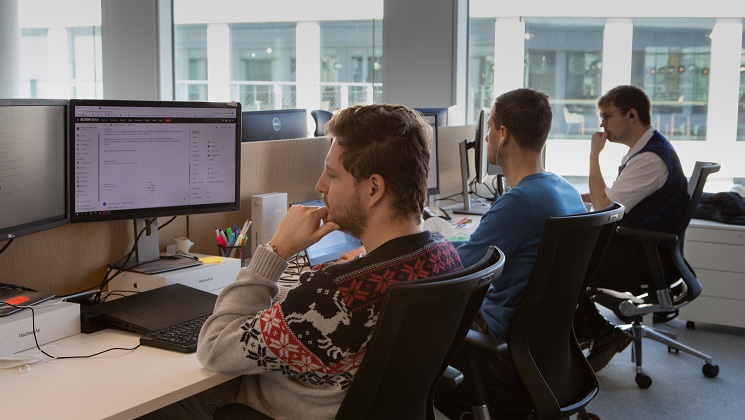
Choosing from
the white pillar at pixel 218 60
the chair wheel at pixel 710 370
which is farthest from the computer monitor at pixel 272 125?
the white pillar at pixel 218 60

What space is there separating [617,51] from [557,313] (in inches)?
145

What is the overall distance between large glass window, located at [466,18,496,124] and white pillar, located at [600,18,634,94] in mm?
784

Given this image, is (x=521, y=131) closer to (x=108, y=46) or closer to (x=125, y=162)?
(x=125, y=162)

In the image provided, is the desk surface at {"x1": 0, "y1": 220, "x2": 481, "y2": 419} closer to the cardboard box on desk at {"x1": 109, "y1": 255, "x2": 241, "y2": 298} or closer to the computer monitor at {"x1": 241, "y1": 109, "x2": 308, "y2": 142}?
the cardboard box on desk at {"x1": 109, "y1": 255, "x2": 241, "y2": 298}

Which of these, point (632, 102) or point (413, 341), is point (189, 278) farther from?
point (632, 102)

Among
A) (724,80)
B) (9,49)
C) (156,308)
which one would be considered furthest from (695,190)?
(9,49)

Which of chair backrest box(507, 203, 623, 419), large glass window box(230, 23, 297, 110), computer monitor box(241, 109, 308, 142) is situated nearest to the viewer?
chair backrest box(507, 203, 623, 419)

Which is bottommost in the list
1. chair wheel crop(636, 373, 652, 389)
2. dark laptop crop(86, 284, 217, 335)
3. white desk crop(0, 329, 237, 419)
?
chair wheel crop(636, 373, 652, 389)

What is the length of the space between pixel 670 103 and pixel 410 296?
4.48 metres

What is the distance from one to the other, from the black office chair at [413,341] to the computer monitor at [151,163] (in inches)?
39.2

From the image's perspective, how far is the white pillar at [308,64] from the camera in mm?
6129

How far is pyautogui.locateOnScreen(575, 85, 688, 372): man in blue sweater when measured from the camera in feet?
11.2

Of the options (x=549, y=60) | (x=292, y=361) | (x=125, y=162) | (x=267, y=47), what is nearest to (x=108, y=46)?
(x=267, y=47)

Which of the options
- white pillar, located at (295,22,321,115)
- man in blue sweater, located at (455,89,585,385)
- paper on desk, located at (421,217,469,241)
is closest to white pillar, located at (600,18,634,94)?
white pillar, located at (295,22,321,115)
